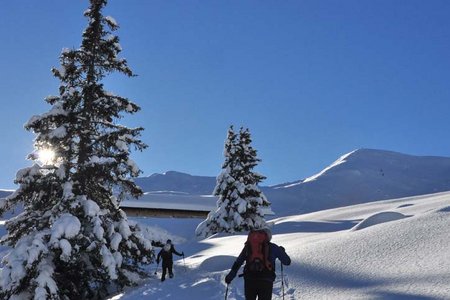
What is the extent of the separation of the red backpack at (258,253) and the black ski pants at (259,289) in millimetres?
155

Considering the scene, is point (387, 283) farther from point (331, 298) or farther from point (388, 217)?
point (388, 217)

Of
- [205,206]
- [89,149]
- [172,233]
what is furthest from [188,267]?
[205,206]

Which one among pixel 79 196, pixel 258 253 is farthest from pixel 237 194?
pixel 258 253

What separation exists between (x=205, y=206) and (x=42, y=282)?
4261 centimetres

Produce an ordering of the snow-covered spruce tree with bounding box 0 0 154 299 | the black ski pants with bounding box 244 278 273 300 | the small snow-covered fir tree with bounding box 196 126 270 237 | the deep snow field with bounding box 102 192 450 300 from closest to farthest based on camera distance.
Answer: the black ski pants with bounding box 244 278 273 300 → the deep snow field with bounding box 102 192 450 300 → the snow-covered spruce tree with bounding box 0 0 154 299 → the small snow-covered fir tree with bounding box 196 126 270 237

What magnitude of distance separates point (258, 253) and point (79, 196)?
858cm

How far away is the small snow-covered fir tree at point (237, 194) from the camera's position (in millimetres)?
Result: 32125

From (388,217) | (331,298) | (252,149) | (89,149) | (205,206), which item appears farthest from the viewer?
(205,206)

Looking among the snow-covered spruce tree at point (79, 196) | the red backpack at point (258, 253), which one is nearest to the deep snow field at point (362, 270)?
the snow-covered spruce tree at point (79, 196)

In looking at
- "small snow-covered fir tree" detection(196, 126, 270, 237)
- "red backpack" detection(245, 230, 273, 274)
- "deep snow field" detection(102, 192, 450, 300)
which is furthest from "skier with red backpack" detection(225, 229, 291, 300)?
"small snow-covered fir tree" detection(196, 126, 270, 237)

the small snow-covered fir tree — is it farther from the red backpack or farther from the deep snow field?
the red backpack

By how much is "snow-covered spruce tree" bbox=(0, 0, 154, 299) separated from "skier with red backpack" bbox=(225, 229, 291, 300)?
675 cm

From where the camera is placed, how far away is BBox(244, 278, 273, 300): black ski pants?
23.2 ft

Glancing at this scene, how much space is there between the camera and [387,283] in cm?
962
